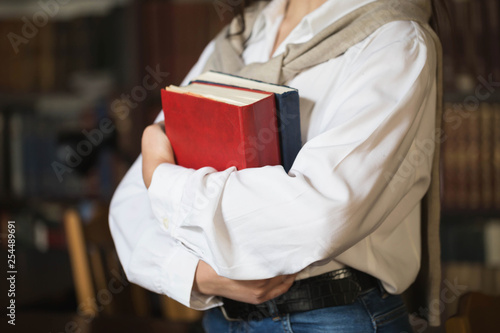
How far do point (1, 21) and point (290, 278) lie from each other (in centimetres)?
215

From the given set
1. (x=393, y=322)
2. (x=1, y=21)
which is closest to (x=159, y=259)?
(x=393, y=322)

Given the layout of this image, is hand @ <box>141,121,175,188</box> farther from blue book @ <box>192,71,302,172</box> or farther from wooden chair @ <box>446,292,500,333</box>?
wooden chair @ <box>446,292,500,333</box>

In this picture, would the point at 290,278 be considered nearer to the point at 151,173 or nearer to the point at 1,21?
the point at 151,173

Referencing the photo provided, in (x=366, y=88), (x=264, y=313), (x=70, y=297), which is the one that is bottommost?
(x=70, y=297)

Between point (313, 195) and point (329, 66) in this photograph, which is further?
point (329, 66)

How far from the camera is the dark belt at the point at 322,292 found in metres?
0.83

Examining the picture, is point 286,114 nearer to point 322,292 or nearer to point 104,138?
point 322,292

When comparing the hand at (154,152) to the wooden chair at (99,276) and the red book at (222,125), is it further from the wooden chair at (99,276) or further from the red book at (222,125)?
the wooden chair at (99,276)

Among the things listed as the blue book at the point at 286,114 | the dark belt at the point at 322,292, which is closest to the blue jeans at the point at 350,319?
the dark belt at the point at 322,292

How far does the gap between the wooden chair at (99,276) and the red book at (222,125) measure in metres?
0.98

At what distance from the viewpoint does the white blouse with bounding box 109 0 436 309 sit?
0.71 metres

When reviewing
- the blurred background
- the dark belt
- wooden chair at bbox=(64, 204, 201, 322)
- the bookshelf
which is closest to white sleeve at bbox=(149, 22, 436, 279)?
the dark belt

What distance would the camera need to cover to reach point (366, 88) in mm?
762

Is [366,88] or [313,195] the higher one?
[366,88]
